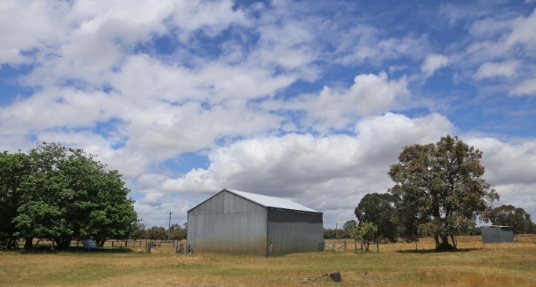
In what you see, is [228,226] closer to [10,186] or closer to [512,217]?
[10,186]

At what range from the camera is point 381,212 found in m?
92.2

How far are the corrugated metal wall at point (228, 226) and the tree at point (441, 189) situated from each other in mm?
18652

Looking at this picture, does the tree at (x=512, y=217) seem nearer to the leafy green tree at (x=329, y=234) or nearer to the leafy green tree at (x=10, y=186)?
the leafy green tree at (x=329, y=234)

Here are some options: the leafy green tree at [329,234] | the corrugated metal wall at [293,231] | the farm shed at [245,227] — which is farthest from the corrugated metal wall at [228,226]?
the leafy green tree at [329,234]

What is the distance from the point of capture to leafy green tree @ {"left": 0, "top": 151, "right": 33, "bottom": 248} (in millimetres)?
46938

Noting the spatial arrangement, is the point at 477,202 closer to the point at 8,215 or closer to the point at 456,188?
the point at 456,188

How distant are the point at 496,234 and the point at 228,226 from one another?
5557 centimetres

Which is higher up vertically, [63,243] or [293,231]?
[293,231]

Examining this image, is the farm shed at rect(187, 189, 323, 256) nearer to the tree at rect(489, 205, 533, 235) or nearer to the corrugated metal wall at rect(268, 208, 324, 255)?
the corrugated metal wall at rect(268, 208, 324, 255)

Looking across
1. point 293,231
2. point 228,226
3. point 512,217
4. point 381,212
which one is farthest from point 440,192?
point 512,217

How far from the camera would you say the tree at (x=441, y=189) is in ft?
156

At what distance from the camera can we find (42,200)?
45.6m

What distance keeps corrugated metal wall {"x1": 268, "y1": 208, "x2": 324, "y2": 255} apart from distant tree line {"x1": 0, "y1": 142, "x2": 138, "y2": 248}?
59.4 feet

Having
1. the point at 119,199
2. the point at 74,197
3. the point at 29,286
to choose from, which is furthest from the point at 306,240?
the point at 29,286
